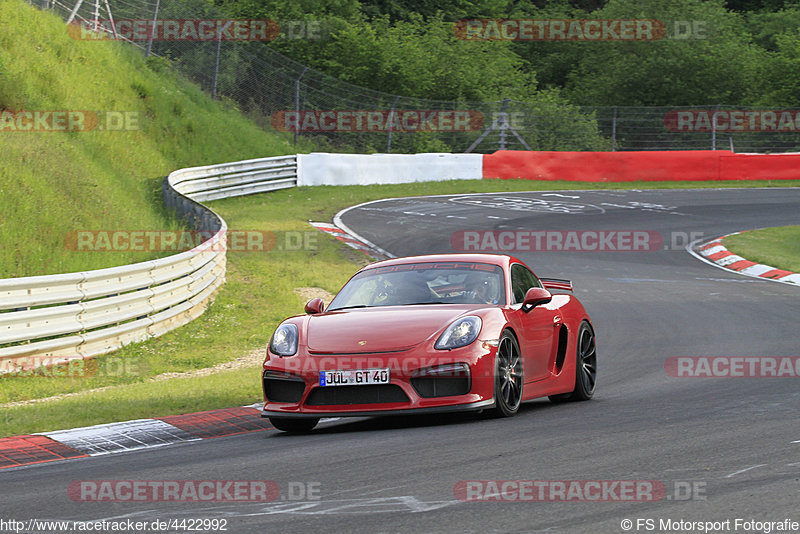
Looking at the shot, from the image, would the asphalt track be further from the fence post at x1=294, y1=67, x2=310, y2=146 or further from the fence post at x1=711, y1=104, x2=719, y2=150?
the fence post at x1=711, y1=104, x2=719, y2=150

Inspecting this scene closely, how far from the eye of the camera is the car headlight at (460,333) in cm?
727

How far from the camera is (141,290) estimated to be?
12.2 meters

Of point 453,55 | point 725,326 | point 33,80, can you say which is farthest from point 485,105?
point 725,326

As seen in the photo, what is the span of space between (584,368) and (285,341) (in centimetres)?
281

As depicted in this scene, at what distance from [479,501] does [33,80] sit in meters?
20.8

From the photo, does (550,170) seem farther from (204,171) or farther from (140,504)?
(140,504)

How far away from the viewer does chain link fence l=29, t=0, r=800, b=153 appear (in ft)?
107

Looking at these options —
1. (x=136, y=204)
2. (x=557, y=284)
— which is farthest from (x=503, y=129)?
(x=557, y=284)

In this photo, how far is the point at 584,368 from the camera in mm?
9062

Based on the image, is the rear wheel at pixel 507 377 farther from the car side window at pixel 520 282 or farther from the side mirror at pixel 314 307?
the side mirror at pixel 314 307

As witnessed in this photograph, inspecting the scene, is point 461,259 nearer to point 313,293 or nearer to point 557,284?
point 557,284

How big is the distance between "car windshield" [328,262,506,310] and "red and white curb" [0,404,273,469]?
1.21m

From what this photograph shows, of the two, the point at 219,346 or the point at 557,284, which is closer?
the point at 557,284

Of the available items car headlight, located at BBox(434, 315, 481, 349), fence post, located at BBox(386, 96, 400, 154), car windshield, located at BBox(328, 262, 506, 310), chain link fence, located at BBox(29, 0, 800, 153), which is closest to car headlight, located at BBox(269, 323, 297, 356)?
car windshield, located at BBox(328, 262, 506, 310)
